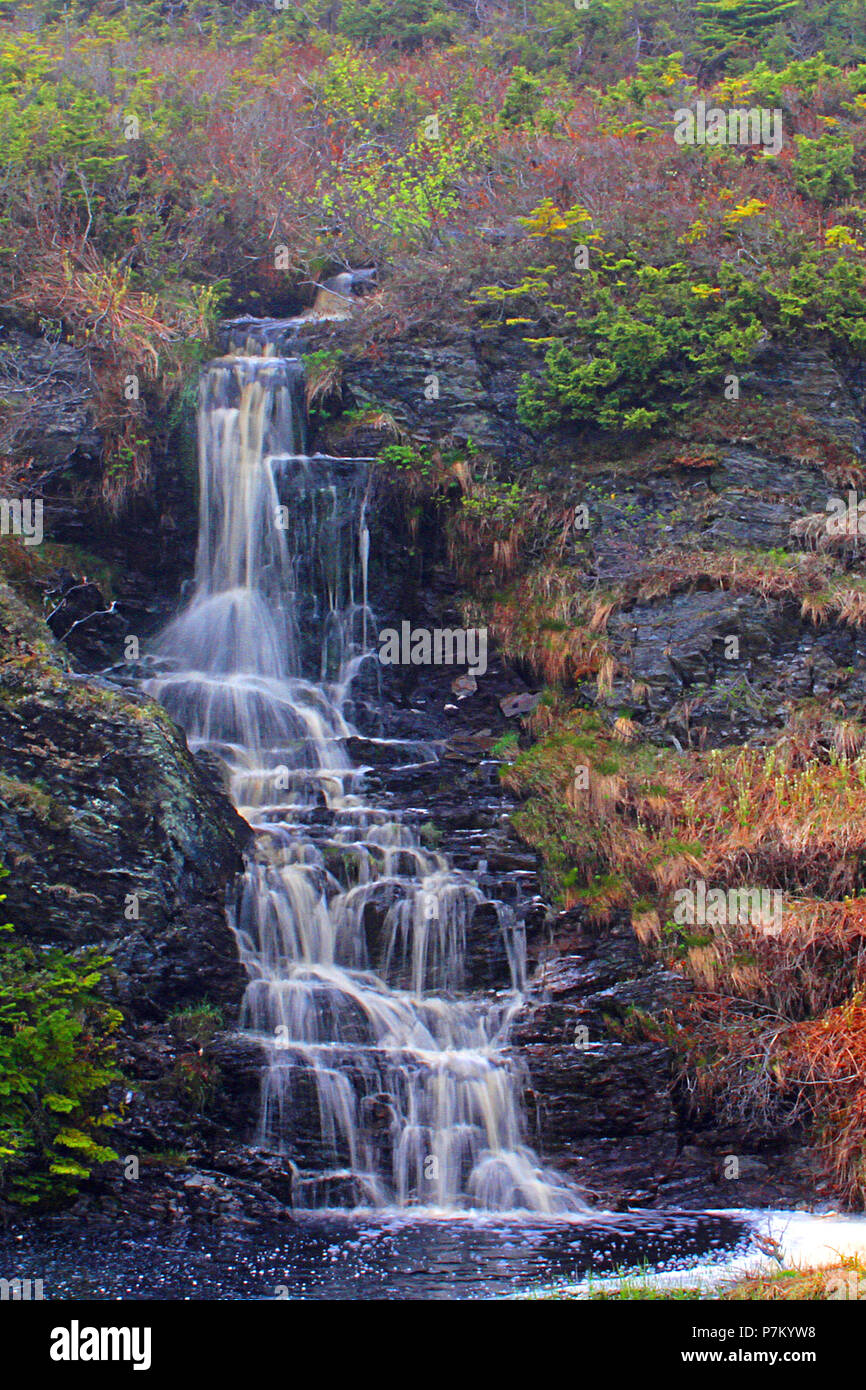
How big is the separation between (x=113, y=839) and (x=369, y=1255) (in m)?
4.03

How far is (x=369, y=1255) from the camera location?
23.8ft

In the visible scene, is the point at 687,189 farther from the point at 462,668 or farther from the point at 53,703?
the point at 53,703

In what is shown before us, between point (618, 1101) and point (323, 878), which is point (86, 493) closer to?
point (323, 878)

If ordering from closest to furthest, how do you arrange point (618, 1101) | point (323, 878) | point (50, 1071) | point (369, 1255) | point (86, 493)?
1. point (369, 1255)
2. point (50, 1071)
3. point (618, 1101)
4. point (323, 878)
5. point (86, 493)

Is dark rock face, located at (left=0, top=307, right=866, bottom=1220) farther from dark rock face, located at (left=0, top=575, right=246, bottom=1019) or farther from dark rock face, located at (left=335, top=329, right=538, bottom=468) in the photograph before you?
dark rock face, located at (left=335, top=329, right=538, bottom=468)

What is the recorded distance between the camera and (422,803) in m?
11.6

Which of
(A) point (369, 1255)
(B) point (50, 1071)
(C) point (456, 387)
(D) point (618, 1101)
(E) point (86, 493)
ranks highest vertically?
(C) point (456, 387)

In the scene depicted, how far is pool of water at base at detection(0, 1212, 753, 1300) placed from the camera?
260 inches

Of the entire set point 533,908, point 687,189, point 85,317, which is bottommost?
point 533,908

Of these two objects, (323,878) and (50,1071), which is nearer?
(50,1071)

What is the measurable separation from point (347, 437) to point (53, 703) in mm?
6468

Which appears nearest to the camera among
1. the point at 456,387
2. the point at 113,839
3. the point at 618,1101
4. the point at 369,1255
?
the point at 369,1255

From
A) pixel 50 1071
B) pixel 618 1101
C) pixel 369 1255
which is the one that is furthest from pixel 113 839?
pixel 618 1101
